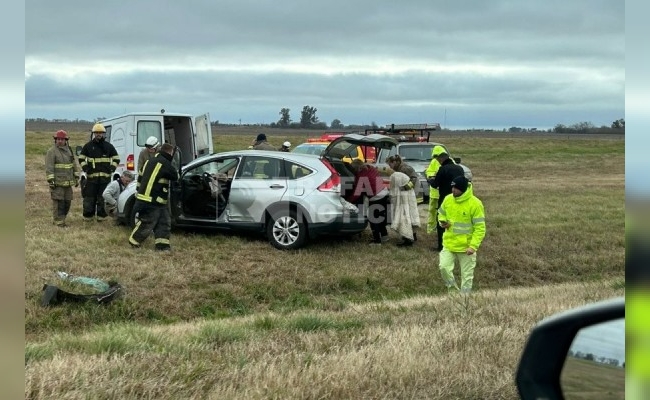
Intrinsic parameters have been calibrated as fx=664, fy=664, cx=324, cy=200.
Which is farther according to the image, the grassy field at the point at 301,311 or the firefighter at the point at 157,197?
the firefighter at the point at 157,197

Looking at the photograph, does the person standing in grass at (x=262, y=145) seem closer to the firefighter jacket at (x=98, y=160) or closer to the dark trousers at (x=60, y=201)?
the firefighter jacket at (x=98, y=160)

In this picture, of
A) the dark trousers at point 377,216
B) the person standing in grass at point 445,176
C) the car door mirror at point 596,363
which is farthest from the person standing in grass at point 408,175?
the car door mirror at point 596,363

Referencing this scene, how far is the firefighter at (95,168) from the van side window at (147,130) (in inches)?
105

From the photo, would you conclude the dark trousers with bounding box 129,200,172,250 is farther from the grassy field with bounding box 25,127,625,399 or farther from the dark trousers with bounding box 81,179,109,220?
the dark trousers with bounding box 81,179,109,220

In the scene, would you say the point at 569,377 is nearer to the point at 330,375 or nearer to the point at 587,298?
the point at 330,375

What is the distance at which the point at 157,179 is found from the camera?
10.4 meters

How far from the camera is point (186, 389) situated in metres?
4.00

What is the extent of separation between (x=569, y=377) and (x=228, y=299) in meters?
7.27

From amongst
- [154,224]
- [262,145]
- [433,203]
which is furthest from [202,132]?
[433,203]

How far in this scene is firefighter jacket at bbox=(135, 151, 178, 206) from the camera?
10.3 m

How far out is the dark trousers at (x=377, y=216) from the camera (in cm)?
1184

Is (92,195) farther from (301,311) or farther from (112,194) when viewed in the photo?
(301,311)

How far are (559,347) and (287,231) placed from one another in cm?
902

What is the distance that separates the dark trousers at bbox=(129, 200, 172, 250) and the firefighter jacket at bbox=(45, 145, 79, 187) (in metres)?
2.57
